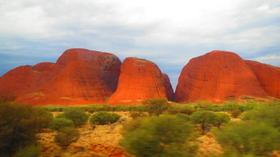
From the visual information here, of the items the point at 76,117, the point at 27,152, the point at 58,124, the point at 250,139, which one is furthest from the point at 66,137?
the point at 76,117

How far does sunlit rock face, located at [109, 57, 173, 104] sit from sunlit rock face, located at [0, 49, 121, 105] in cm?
353

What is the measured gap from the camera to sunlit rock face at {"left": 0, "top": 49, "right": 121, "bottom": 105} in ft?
248

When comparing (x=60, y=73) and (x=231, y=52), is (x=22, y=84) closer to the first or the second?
(x=60, y=73)

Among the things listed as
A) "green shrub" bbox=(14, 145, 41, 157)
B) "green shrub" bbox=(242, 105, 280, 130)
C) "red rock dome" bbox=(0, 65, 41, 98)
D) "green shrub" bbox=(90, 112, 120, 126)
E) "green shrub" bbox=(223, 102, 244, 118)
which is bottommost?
"green shrub" bbox=(223, 102, 244, 118)

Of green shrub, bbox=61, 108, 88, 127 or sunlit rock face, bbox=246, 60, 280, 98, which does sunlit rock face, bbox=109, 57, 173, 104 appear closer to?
sunlit rock face, bbox=246, 60, 280, 98

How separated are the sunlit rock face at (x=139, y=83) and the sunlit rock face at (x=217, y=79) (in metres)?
4.48

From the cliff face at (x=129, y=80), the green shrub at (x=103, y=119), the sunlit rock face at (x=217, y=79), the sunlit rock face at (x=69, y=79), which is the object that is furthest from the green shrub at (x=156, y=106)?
the sunlit rock face at (x=217, y=79)

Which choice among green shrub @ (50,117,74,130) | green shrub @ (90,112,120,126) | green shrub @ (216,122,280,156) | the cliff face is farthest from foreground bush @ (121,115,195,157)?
the cliff face

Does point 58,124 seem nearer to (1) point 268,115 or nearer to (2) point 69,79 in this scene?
(1) point 268,115

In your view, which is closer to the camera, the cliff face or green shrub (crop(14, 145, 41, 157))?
green shrub (crop(14, 145, 41, 157))

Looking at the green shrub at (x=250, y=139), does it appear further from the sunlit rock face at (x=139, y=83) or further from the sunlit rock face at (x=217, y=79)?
the sunlit rock face at (x=217, y=79)

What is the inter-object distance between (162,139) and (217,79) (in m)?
69.2

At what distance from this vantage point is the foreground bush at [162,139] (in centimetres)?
1129

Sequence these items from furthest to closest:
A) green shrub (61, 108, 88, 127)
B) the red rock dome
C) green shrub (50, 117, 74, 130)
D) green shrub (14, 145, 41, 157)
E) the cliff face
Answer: the red rock dome, the cliff face, green shrub (61, 108, 88, 127), green shrub (50, 117, 74, 130), green shrub (14, 145, 41, 157)
